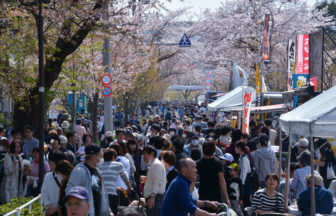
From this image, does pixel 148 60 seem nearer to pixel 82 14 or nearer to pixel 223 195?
pixel 82 14

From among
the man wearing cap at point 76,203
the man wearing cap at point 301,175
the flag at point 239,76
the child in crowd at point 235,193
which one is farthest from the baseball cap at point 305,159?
the flag at point 239,76

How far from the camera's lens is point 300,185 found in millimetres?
9086

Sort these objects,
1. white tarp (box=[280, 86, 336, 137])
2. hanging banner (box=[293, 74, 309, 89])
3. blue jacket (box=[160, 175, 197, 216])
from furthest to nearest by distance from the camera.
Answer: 1. hanging banner (box=[293, 74, 309, 89])
2. white tarp (box=[280, 86, 336, 137])
3. blue jacket (box=[160, 175, 197, 216])

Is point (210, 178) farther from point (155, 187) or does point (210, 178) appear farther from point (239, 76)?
point (239, 76)

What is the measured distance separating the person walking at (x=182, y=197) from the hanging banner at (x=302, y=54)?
473 inches

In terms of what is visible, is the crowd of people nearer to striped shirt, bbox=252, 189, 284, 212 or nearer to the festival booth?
striped shirt, bbox=252, 189, 284, 212

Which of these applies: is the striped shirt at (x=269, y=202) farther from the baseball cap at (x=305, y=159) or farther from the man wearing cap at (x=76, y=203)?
the man wearing cap at (x=76, y=203)

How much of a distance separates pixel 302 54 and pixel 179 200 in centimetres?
1243

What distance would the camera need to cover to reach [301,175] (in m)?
9.06

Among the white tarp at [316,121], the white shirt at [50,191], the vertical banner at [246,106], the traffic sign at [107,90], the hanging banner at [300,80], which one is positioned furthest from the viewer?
the hanging banner at [300,80]

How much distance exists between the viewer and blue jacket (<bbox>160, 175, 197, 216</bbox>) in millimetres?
5688

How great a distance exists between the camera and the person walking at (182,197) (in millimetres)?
5691

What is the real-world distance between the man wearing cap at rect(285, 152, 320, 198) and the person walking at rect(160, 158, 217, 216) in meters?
3.73

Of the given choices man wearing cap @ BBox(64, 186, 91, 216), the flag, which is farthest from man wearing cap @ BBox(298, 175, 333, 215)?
the flag
